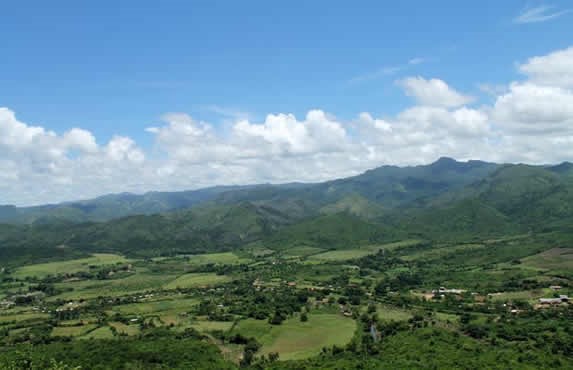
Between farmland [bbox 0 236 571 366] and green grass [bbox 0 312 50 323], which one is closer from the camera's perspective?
farmland [bbox 0 236 571 366]

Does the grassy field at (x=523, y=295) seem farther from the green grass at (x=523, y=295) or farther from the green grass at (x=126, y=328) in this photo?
the green grass at (x=126, y=328)

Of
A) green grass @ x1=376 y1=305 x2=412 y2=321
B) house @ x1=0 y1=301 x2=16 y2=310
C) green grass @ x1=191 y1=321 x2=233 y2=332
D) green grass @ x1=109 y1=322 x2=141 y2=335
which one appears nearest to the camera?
green grass @ x1=109 y1=322 x2=141 y2=335

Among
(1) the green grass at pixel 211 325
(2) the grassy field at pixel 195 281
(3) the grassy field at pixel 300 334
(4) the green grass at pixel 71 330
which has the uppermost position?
(4) the green grass at pixel 71 330

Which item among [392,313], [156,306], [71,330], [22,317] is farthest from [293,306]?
[22,317]

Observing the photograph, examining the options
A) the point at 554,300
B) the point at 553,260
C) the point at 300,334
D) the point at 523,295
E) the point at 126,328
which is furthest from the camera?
the point at 553,260

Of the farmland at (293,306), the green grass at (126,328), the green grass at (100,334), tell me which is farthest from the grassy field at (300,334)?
the green grass at (100,334)

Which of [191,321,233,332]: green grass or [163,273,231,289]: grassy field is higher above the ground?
[191,321,233,332]: green grass

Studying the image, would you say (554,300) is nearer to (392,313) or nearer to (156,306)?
(392,313)

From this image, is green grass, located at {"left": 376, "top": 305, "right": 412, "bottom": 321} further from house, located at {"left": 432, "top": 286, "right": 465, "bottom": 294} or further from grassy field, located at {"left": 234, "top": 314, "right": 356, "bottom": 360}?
house, located at {"left": 432, "top": 286, "right": 465, "bottom": 294}

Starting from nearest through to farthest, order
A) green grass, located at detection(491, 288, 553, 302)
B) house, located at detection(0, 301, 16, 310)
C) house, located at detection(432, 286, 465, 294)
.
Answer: green grass, located at detection(491, 288, 553, 302), house, located at detection(432, 286, 465, 294), house, located at detection(0, 301, 16, 310)

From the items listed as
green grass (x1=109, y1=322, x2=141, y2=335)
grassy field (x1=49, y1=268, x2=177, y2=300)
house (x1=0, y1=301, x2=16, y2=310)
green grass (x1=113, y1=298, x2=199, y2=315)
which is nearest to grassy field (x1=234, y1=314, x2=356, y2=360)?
green grass (x1=109, y1=322, x2=141, y2=335)
